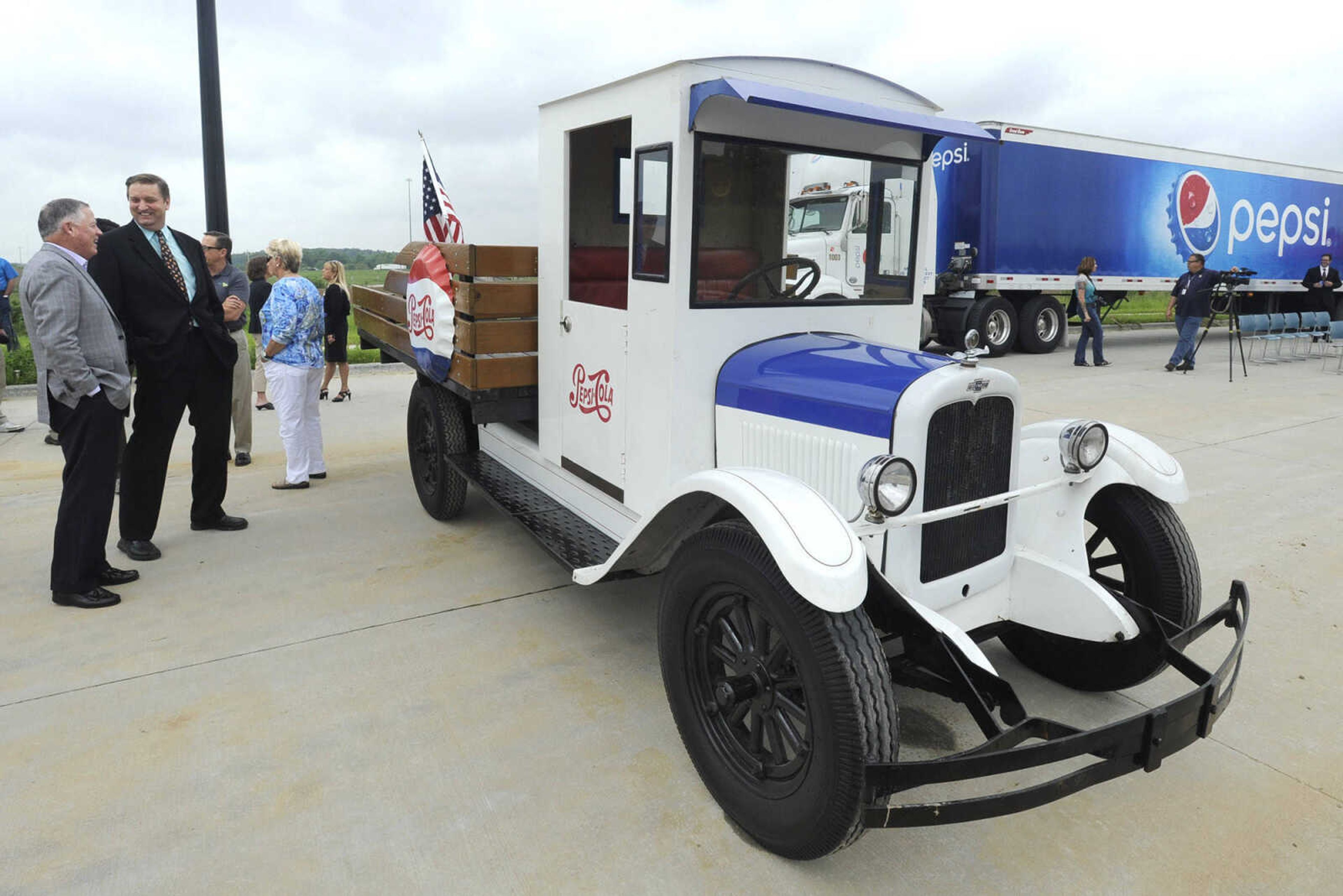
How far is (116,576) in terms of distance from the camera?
4.31 meters

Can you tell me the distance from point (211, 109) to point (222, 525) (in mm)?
4220

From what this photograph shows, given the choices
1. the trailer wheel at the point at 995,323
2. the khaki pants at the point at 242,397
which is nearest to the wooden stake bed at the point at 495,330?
the khaki pants at the point at 242,397

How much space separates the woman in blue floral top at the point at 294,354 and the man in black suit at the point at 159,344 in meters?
0.75

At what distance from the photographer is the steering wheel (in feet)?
11.4

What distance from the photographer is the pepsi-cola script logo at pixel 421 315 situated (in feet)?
15.4

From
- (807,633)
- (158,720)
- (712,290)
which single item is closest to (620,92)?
(712,290)

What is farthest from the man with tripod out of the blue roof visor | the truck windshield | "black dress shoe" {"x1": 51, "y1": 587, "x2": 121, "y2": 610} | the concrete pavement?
"black dress shoe" {"x1": 51, "y1": 587, "x2": 121, "y2": 610}

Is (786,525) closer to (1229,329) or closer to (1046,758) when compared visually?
(1046,758)

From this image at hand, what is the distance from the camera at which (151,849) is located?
8.00ft

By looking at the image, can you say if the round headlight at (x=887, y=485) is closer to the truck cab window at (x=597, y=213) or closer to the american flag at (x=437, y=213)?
the truck cab window at (x=597, y=213)

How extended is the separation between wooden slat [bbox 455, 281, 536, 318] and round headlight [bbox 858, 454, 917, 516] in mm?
2403

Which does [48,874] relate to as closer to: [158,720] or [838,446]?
[158,720]

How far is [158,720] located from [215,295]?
8.47 feet

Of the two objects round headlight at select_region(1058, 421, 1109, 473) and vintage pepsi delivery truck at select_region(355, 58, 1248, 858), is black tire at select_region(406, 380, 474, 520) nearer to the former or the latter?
vintage pepsi delivery truck at select_region(355, 58, 1248, 858)
